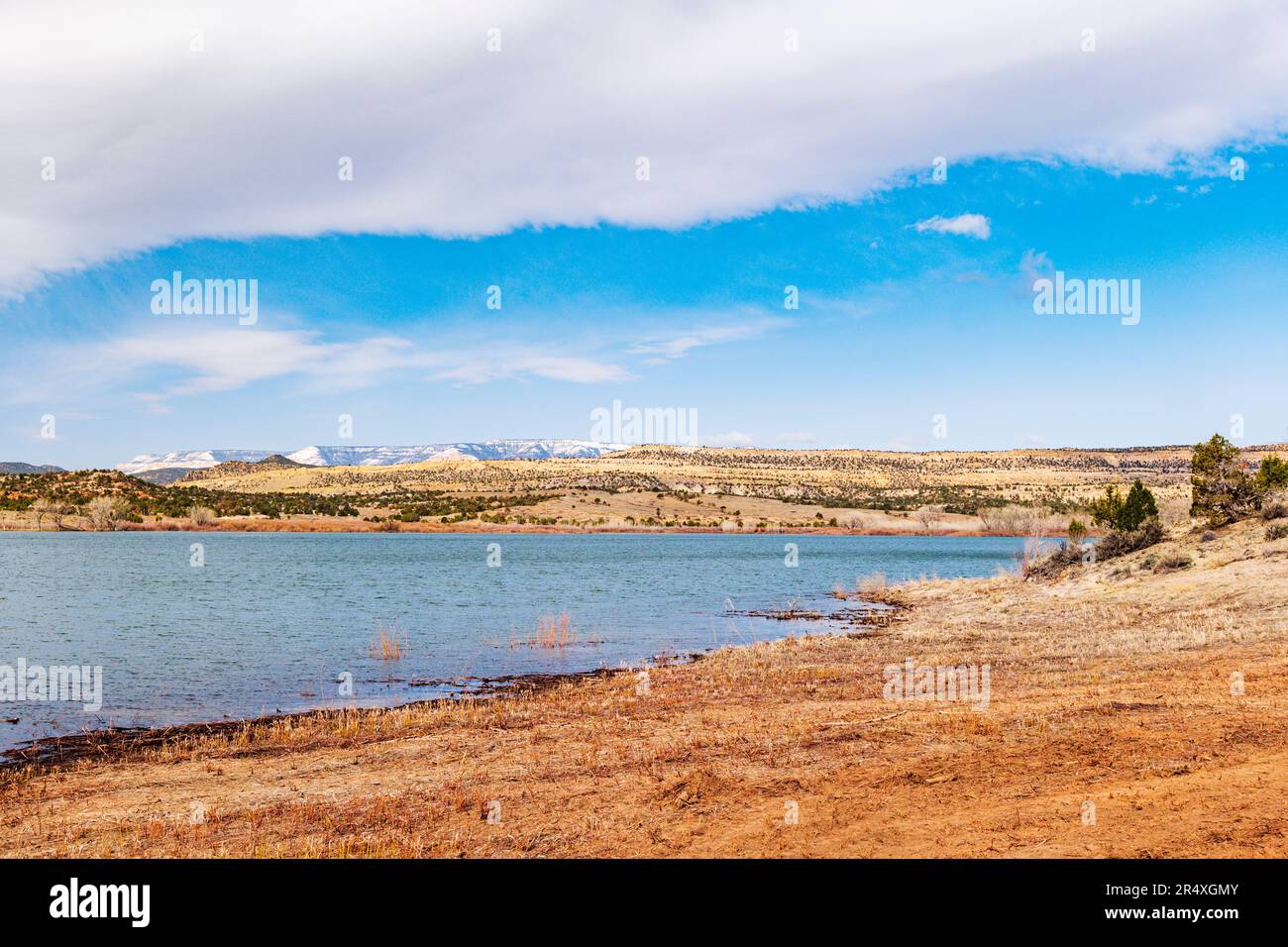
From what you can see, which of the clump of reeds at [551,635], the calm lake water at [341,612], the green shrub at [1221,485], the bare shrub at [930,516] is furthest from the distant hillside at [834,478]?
the clump of reeds at [551,635]

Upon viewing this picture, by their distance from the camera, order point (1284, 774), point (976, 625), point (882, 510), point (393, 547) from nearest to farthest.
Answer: point (1284, 774), point (976, 625), point (393, 547), point (882, 510)

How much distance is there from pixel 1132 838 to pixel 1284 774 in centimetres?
256

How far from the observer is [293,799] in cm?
1130

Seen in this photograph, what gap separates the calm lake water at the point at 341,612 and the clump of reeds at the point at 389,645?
14.6 inches

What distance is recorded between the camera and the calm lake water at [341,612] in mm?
21375

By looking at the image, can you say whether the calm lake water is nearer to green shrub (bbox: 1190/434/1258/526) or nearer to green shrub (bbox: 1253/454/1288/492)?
green shrub (bbox: 1190/434/1258/526)

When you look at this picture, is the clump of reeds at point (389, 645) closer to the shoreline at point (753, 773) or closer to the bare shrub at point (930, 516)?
the shoreline at point (753, 773)

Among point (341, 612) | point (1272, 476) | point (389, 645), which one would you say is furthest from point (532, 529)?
point (389, 645)

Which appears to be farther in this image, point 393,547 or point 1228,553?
point 393,547

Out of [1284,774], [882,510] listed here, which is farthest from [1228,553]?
[882,510]

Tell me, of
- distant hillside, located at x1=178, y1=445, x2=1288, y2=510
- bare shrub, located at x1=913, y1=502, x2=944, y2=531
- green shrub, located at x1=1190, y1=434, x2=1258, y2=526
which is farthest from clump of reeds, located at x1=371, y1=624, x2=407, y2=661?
distant hillside, located at x1=178, y1=445, x2=1288, y2=510
